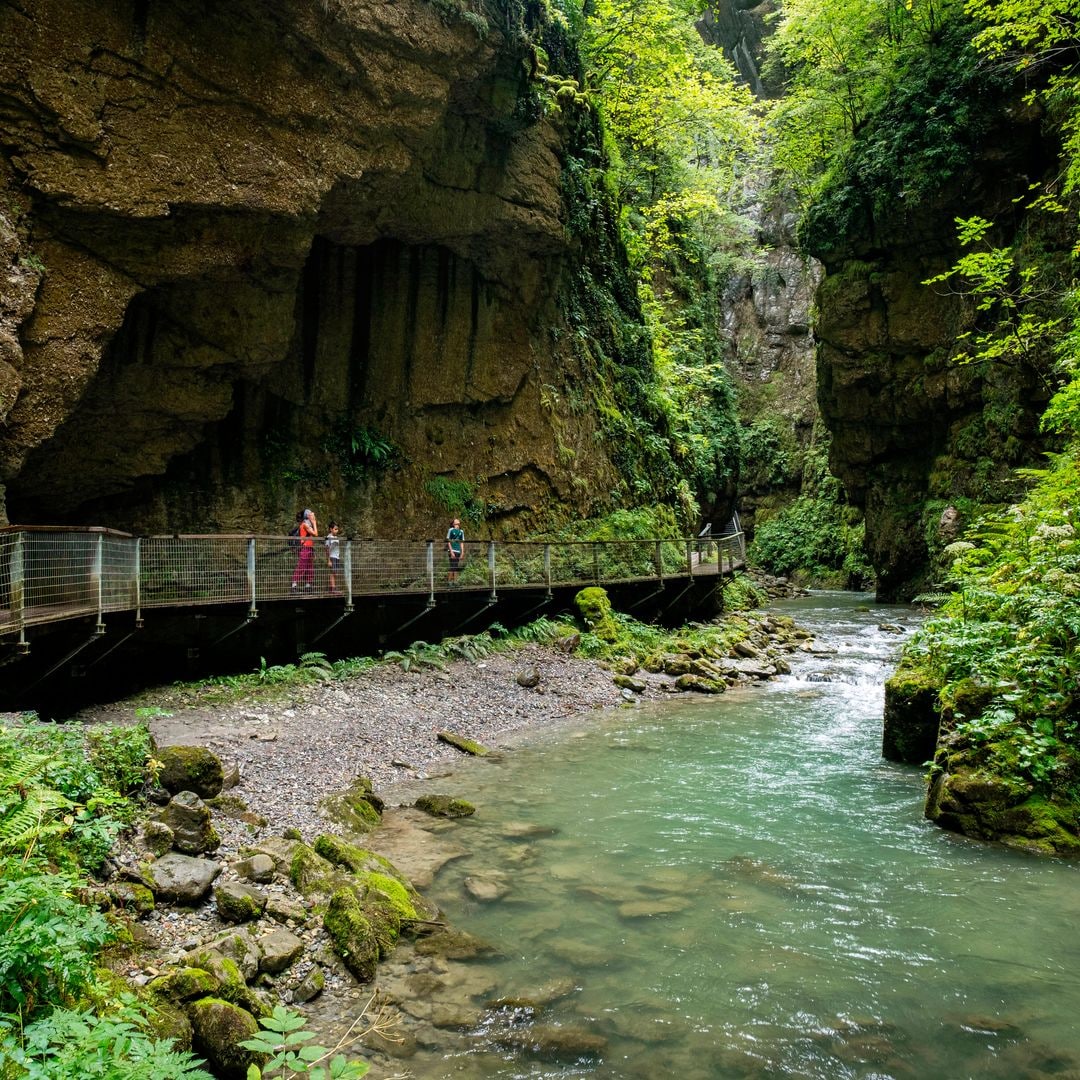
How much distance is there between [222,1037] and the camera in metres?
3.57

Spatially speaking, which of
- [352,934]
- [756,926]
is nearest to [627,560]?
[756,926]

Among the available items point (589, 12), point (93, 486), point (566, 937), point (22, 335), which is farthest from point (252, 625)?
point (589, 12)

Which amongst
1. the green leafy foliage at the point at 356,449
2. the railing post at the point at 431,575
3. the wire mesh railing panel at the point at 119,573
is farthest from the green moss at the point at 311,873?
the green leafy foliage at the point at 356,449

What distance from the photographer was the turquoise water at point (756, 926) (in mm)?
3945

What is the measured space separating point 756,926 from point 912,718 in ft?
16.9

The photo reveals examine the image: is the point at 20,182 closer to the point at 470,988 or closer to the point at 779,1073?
the point at 470,988

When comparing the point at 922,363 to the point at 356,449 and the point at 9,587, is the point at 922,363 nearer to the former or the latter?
the point at 356,449

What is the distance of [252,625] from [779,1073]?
36.0 ft

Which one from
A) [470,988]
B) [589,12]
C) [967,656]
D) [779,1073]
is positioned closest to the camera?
[779,1073]

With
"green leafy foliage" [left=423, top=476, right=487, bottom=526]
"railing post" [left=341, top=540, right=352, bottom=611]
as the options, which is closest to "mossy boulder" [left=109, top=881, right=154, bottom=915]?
"railing post" [left=341, top=540, right=352, bottom=611]

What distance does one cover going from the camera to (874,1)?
2505 cm

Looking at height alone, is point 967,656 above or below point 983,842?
above

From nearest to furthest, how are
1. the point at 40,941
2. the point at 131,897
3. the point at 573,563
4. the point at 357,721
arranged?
the point at 40,941, the point at 131,897, the point at 357,721, the point at 573,563

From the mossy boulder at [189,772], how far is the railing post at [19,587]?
7.66ft
